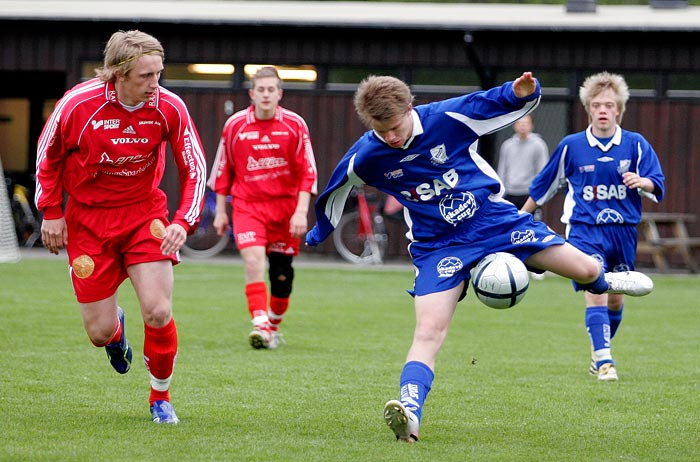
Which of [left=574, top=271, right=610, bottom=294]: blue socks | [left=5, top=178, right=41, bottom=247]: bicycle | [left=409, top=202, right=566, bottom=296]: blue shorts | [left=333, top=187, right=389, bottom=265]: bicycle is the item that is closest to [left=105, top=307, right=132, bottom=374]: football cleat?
[left=409, top=202, right=566, bottom=296]: blue shorts

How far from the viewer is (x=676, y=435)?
19.8 ft

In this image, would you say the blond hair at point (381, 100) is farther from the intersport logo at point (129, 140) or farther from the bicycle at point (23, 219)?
the bicycle at point (23, 219)

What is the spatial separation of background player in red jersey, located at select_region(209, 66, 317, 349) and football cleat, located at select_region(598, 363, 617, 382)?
9.56 ft

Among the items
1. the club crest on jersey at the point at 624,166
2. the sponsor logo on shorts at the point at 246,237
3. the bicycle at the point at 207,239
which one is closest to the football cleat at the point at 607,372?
the club crest on jersey at the point at 624,166

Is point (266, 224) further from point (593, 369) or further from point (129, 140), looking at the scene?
point (129, 140)

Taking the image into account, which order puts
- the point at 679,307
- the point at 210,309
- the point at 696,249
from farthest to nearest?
the point at 696,249 < the point at 679,307 < the point at 210,309

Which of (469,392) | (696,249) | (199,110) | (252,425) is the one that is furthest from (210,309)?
(696,249)

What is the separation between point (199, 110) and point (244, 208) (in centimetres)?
1081

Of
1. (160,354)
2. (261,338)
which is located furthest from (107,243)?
(261,338)

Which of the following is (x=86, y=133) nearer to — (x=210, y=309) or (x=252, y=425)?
(x=252, y=425)

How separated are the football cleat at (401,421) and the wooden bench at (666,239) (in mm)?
13034

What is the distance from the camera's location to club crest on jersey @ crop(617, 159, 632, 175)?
27.3 ft

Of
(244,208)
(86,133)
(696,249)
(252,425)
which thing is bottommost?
(696,249)

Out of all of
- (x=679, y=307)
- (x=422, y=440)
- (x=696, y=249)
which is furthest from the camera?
(x=696, y=249)
